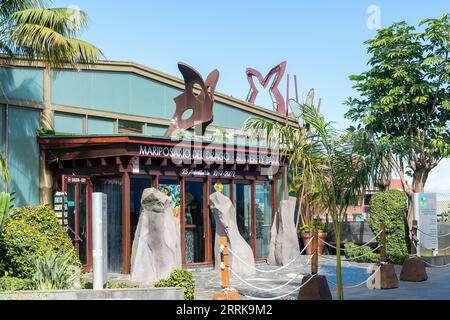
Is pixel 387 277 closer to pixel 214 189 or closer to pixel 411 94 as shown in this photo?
pixel 214 189

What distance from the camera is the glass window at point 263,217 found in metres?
22.4

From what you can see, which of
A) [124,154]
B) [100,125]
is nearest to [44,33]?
[124,154]

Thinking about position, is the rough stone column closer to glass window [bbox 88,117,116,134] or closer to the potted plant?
glass window [bbox 88,117,116,134]

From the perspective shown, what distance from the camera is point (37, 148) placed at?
18.9m

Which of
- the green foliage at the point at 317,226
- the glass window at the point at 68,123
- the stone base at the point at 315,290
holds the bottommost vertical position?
the stone base at the point at 315,290

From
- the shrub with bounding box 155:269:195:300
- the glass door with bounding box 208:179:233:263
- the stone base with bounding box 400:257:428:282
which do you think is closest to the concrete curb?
the shrub with bounding box 155:269:195:300

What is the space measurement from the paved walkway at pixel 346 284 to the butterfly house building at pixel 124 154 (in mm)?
2258

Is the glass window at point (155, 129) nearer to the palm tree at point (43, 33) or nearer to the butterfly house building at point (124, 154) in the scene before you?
the butterfly house building at point (124, 154)

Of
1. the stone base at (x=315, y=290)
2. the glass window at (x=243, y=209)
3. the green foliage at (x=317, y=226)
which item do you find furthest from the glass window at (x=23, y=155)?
the green foliage at (x=317, y=226)

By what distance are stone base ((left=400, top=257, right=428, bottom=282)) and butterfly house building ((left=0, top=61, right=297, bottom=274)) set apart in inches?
238

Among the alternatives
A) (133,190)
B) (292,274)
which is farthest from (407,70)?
(133,190)

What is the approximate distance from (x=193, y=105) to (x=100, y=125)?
3064 millimetres

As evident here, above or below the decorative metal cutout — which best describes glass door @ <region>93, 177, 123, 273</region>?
below

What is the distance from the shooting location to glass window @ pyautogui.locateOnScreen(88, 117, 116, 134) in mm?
20656
